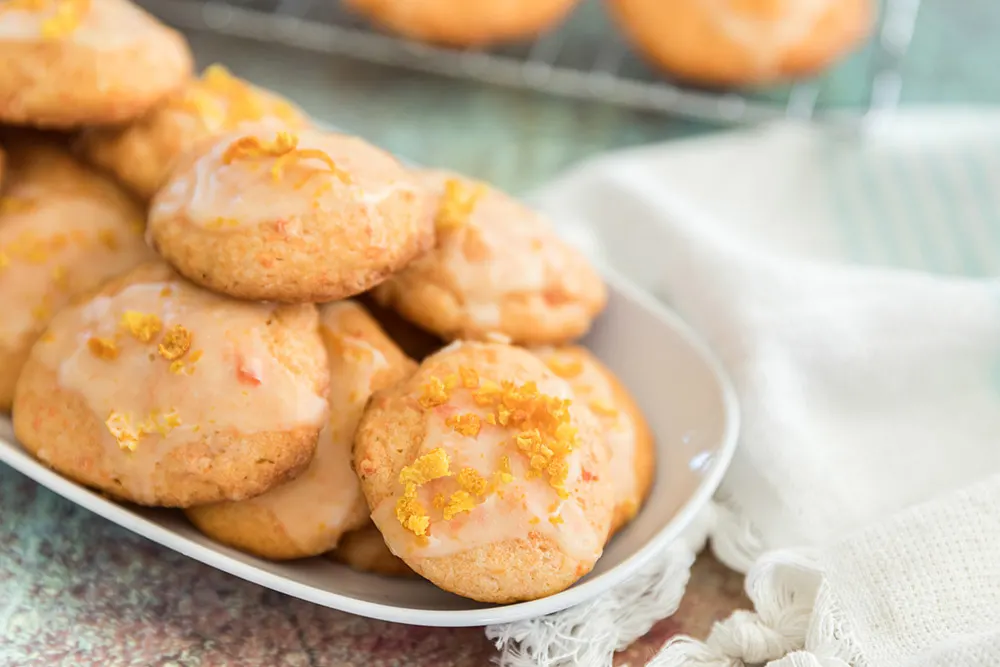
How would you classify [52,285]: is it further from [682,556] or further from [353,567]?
[682,556]

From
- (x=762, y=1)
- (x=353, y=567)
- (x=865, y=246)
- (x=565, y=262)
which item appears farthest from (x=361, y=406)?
(x=762, y=1)

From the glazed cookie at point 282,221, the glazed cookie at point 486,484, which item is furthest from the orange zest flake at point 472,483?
the glazed cookie at point 282,221

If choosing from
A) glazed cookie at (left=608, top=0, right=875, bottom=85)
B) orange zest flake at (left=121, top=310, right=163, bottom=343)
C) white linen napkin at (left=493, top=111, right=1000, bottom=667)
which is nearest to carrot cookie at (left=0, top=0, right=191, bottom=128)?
orange zest flake at (left=121, top=310, right=163, bottom=343)

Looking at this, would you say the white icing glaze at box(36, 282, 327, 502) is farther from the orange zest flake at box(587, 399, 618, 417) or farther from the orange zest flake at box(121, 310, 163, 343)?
the orange zest flake at box(587, 399, 618, 417)

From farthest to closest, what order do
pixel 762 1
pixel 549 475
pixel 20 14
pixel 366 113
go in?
pixel 366 113 < pixel 762 1 < pixel 20 14 < pixel 549 475

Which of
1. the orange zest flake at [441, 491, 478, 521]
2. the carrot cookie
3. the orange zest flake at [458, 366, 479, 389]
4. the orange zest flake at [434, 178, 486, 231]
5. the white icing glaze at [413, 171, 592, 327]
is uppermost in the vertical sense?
the carrot cookie

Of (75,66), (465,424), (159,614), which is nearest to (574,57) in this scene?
(75,66)
